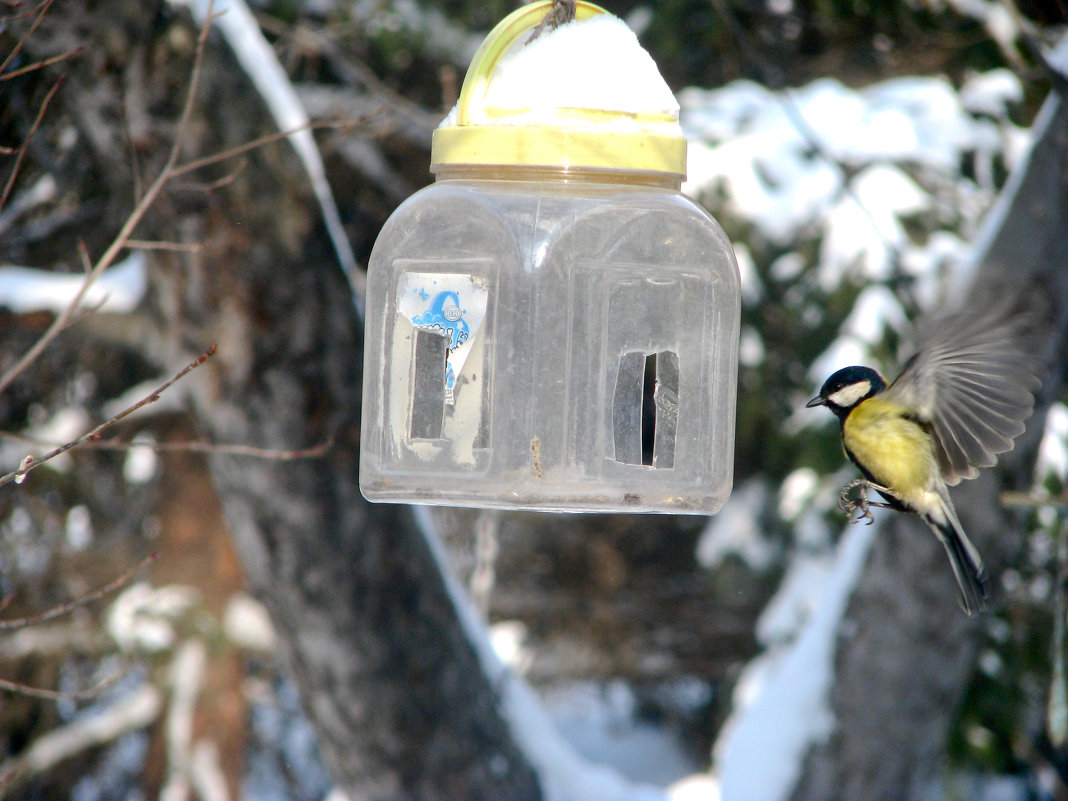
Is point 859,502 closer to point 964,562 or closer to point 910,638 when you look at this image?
point 964,562

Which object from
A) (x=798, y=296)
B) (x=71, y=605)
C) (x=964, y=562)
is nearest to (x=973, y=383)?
(x=964, y=562)

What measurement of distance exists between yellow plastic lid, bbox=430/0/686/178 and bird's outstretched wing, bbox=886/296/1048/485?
704mm

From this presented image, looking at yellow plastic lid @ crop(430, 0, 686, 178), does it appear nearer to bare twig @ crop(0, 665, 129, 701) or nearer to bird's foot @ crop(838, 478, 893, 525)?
bird's foot @ crop(838, 478, 893, 525)

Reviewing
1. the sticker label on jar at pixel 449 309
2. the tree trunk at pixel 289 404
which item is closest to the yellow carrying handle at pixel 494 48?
the sticker label on jar at pixel 449 309

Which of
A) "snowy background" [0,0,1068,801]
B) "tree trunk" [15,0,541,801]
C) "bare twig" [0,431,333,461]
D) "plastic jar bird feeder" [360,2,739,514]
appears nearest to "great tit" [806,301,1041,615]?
"plastic jar bird feeder" [360,2,739,514]

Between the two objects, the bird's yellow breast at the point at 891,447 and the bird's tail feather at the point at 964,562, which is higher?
the bird's yellow breast at the point at 891,447

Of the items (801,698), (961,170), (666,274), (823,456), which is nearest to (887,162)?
(961,170)

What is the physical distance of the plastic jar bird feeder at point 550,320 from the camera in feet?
7.32

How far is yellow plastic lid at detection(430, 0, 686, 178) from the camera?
219 centimetres

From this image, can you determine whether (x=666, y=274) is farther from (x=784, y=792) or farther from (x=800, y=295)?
(x=800, y=295)

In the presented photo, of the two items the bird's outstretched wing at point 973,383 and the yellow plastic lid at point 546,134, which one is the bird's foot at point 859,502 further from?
the yellow plastic lid at point 546,134

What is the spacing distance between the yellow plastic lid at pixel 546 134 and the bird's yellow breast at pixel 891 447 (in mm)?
920

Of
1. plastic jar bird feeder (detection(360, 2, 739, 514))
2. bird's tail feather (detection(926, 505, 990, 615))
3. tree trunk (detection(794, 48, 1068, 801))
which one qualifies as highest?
plastic jar bird feeder (detection(360, 2, 739, 514))

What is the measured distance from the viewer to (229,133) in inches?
157
